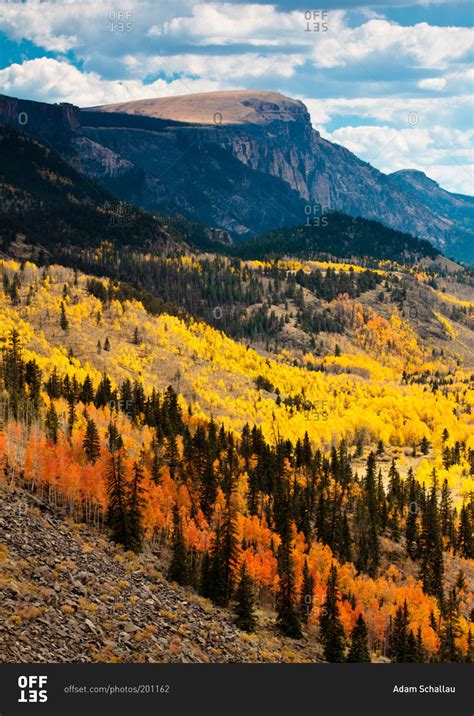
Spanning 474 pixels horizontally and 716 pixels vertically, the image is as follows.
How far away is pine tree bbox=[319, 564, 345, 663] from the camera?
106 metres

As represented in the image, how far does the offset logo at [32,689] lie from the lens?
224 ft

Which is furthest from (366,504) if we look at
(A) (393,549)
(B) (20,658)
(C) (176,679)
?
(B) (20,658)

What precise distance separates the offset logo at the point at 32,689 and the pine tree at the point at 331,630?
4660cm

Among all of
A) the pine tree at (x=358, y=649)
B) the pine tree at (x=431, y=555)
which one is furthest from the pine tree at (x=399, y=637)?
the pine tree at (x=431, y=555)

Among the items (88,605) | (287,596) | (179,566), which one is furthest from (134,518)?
(88,605)

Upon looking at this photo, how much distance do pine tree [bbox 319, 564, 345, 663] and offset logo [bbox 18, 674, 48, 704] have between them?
1834 inches

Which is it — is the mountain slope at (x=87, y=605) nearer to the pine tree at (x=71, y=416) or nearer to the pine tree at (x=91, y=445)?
the pine tree at (x=91, y=445)

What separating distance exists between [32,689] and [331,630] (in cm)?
5069

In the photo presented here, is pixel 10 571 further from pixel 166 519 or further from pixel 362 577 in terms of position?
pixel 362 577

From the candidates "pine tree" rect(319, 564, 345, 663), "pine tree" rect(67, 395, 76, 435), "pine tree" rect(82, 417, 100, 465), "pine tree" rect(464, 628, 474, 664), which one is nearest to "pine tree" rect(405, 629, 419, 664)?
"pine tree" rect(319, 564, 345, 663)

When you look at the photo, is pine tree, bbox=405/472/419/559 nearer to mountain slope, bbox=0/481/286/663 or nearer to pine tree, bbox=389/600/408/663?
pine tree, bbox=389/600/408/663

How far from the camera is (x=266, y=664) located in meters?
89.2

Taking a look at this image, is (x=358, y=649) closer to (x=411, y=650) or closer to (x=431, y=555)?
(x=411, y=650)

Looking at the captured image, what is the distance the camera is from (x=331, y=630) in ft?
357
